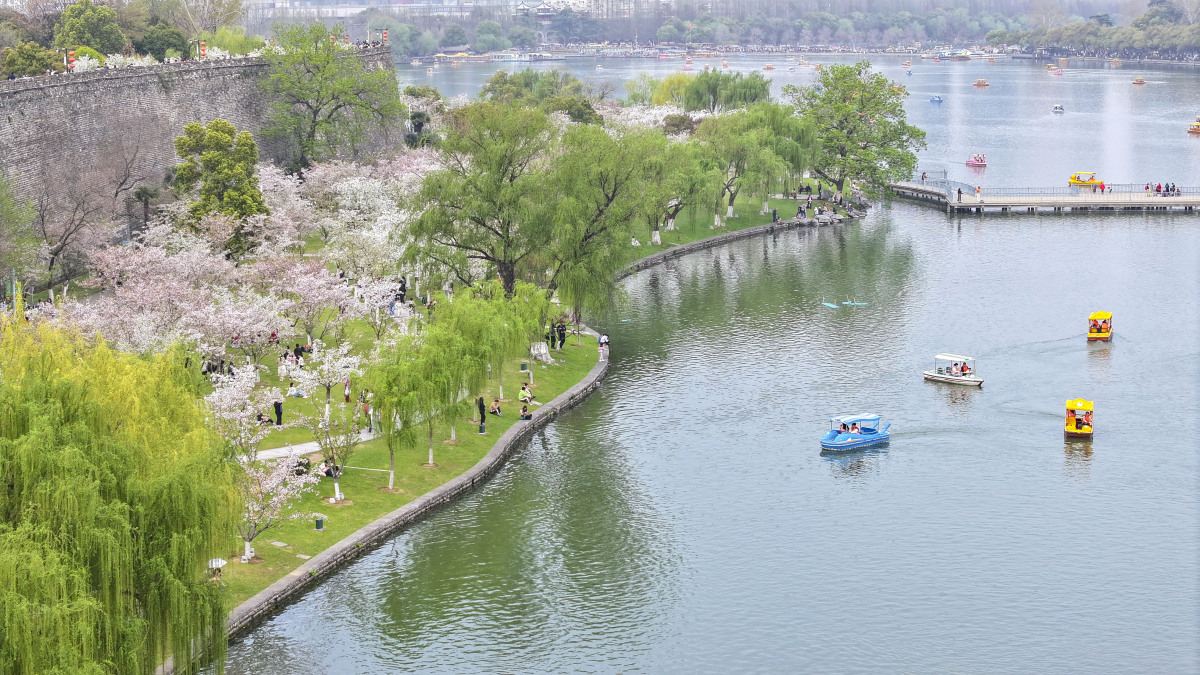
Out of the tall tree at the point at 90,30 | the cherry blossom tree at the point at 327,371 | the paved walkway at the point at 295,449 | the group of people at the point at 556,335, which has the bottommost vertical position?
the paved walkway at the point at 295,449

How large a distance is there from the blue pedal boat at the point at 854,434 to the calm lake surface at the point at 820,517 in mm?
636

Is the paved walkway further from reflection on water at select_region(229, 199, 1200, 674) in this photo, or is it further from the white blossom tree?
reflection on water at select_region(229, 199, 1200, 674)

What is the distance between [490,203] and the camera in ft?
230

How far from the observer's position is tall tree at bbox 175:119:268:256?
2958 inches

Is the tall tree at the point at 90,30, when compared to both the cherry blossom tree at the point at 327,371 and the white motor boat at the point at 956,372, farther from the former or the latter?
the white motor boat at the point at 956,372

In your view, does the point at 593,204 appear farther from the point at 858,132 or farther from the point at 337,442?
the point at 858,132

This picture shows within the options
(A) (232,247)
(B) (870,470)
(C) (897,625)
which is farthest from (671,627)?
(A) (232,247)

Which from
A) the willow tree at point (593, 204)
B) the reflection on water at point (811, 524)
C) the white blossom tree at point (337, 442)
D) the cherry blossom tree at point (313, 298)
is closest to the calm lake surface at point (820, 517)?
the reflection on water at point (811, 524)

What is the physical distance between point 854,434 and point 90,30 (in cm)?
7992

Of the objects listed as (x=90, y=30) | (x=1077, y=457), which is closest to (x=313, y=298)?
(x=1077, y=457)

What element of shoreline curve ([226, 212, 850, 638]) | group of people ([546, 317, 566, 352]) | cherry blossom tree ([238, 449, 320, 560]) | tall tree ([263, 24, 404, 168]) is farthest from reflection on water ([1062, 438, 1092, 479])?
tall tree ([263, 24, 404, 168])

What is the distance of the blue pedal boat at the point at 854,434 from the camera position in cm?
5816

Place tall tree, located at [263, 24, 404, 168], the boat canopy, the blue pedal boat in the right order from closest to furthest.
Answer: the blue pedal boat
the boat canopy
tall tree, located at [263, 24, 404, 168]

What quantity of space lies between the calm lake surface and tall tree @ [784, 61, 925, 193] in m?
30.3
